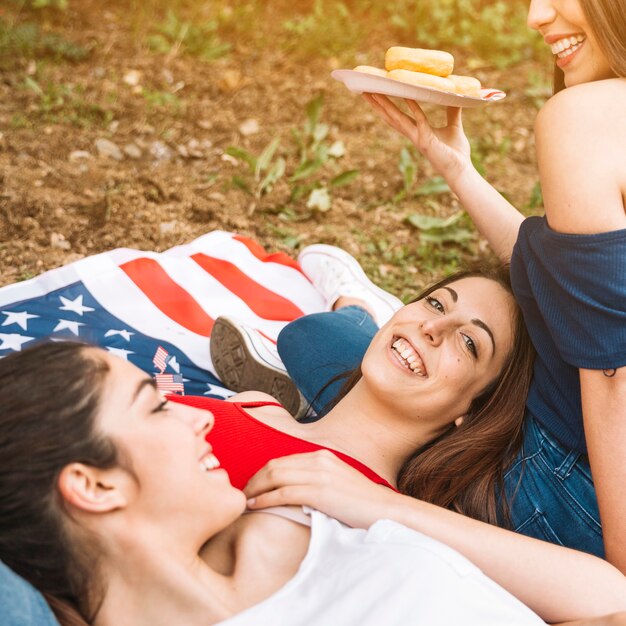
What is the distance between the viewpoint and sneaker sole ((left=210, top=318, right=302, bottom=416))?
137 inches

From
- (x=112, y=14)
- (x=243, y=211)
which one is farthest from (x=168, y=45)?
(x=243, y=211)

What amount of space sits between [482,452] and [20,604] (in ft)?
5.18

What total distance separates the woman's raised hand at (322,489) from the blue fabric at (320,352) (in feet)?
3.29

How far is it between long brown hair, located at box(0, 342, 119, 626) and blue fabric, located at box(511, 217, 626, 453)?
131 cm

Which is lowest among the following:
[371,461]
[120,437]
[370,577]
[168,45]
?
[371,461]

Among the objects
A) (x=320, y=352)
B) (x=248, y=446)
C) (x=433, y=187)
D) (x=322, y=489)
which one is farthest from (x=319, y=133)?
(x=322, y=489)

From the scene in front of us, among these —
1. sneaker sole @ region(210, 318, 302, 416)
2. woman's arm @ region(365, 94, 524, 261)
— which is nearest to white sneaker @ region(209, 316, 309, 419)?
sneaker sole @ region(210, 318, 302, 416)

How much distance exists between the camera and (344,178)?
5.21m

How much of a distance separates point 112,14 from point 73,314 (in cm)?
365

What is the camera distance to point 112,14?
6492 millimetres

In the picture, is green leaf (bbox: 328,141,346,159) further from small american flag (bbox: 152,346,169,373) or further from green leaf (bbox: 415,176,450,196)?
small american flag (bbox: 152,346,169,373)

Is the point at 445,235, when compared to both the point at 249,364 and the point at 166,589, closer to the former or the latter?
the point at 249,364

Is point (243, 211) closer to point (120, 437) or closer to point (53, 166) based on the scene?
point (53, 166)

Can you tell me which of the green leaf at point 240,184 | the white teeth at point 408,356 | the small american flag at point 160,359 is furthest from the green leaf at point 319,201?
the white teeth at point 408,356
